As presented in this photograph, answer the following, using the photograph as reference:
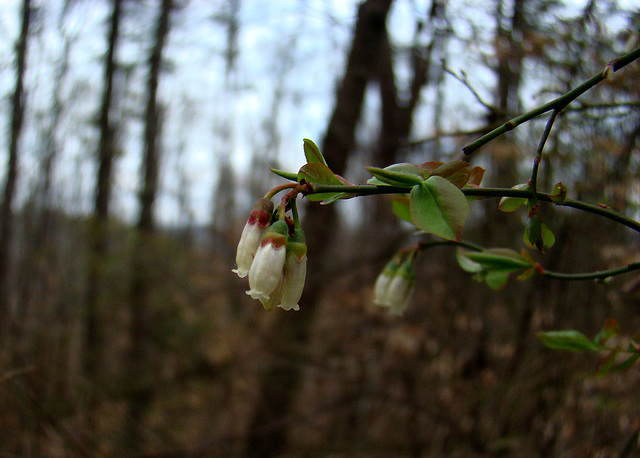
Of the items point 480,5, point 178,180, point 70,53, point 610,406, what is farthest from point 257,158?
point 610,406

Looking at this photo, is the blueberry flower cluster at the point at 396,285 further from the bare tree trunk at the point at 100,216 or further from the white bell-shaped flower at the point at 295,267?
the bare tree trunk at the point at 100,216

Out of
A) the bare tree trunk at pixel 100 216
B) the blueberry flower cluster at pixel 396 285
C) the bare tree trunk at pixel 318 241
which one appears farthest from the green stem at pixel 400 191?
the bare tree trunk at pixel 100 216

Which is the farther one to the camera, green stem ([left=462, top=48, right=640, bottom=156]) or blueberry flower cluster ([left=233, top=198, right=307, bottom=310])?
blueberry flower cluster ([left=233, top=198, right=307, bottom=310])

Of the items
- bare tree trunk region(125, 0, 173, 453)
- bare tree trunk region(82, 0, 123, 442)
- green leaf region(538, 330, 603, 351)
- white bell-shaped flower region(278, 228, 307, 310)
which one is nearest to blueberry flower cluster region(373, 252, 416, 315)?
green leaf region(538, 330, 603, 351)

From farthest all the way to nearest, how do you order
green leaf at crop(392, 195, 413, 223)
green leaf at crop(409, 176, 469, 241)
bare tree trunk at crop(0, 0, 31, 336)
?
bare tree trunk at crop(0, 0, 31, 336), green leaf at crop(392, 195, 413, 223), green leaf at crop(409, 176, 469, 241)

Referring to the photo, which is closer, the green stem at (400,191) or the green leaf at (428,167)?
the green stem at (400,191)

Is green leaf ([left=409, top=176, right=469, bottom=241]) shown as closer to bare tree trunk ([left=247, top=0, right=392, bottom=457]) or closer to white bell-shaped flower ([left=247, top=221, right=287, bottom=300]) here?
white bell-shaped flower ([left=247, top=221, right=287, bottom=300])

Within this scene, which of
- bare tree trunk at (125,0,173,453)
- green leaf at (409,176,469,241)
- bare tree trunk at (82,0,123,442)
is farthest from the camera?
bare tree trunk at (125,0,173,453)
